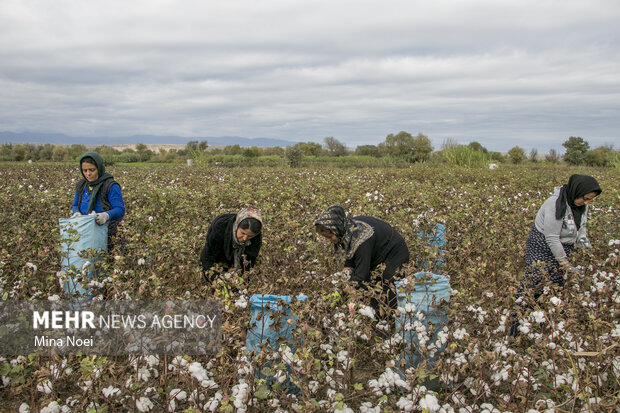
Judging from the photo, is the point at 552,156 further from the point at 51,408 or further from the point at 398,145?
the point at 51,408

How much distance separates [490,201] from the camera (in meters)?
6.66

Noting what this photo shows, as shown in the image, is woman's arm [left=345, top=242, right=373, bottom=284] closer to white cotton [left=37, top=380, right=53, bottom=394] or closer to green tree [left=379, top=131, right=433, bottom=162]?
white cotton [left=37, top=380, right=53, bottom=394]

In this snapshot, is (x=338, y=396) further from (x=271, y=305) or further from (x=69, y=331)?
(x=69, y=331)

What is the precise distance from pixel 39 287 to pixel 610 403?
127 inches

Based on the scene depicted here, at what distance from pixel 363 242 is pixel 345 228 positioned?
141 millimetres

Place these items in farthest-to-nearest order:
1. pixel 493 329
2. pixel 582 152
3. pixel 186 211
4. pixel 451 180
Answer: pixel 582 152, pixel 451 180, pixel 186 211, pixel 493 329

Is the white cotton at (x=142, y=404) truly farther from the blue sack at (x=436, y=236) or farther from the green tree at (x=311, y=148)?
A: the green tree at (x=311, y=148)

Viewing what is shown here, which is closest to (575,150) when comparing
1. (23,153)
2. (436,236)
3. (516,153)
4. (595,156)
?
(595,156)

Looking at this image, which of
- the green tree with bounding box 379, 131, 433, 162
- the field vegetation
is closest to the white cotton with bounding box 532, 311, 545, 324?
the field vegetation

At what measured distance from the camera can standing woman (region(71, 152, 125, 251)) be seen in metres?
3.55

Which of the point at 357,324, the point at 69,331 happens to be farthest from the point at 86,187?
the point at 357,324

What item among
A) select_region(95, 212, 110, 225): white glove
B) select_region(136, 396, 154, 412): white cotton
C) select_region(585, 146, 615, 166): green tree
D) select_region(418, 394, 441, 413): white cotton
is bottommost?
select_region(136, 396, 154, 412): white cotton

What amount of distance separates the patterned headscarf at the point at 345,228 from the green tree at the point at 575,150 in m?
39.7

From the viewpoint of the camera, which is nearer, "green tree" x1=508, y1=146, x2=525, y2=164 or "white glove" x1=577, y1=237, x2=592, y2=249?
"white glove" x1=577, y1=237, x2=592, y2=249
